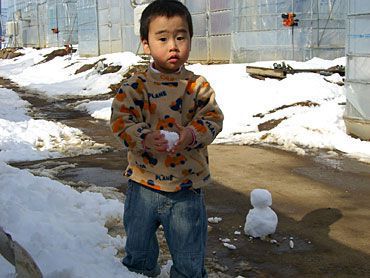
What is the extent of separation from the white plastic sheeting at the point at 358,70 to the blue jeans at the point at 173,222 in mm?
6766

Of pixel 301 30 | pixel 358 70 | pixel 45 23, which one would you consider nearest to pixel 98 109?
pixel 301 30

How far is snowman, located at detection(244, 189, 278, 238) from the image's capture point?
450 cm

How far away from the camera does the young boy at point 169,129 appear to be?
8.29ft

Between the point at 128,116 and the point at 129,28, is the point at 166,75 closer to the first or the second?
the point at 128,116

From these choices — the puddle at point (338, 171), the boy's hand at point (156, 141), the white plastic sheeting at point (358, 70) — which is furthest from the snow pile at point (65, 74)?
the boy's hand at point (156, 141)

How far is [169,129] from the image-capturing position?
8.54 feet

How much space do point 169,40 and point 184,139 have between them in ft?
1.62

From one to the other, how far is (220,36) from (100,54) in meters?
10.9

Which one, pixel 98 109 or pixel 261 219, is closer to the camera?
pixel 261 219

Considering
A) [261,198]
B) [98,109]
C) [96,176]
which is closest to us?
[261,198]

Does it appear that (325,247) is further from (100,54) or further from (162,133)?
(100,54)

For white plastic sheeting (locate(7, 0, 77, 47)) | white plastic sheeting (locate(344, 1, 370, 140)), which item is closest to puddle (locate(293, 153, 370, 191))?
white plastic sheeting (locate(344, 1, 370, 140))

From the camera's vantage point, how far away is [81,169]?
7.30m

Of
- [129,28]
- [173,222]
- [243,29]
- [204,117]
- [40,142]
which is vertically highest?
[129,28]
